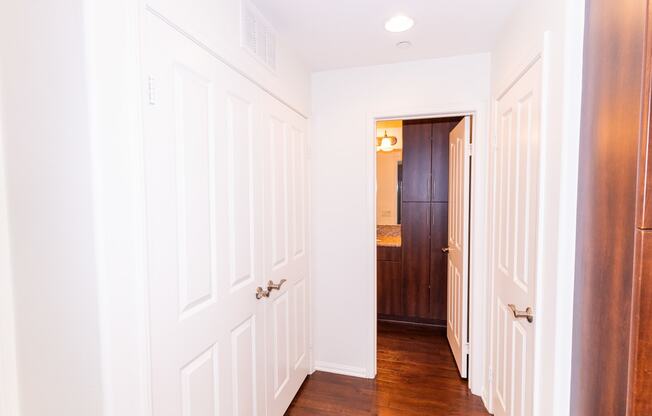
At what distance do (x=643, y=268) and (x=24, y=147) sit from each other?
5.29 ft

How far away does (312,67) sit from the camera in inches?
95.0

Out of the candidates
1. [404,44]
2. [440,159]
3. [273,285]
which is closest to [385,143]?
→ [440,159]

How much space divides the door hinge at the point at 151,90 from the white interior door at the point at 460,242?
6.62 feet

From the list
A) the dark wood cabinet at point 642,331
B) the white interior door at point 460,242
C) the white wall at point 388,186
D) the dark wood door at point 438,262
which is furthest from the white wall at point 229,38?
the white wall at point 388,186

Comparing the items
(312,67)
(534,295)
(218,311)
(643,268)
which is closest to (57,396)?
(218,311)

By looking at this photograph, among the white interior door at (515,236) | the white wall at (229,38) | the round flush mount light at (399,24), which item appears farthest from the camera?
the round flush mount light at (399,24)

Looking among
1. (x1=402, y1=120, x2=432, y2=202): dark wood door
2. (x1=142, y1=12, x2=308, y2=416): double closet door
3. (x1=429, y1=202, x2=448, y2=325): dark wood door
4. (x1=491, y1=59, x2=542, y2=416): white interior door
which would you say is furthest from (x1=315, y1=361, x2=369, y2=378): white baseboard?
(x1=402, y1=120, x2=432, y2=202): dark wood door

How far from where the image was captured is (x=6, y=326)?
82 cm

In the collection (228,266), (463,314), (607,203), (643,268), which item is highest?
(607,203)

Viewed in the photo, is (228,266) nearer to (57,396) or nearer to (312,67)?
(57,396)

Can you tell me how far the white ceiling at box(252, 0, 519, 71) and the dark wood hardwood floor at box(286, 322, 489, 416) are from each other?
7.72 feet

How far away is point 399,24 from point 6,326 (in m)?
2.03

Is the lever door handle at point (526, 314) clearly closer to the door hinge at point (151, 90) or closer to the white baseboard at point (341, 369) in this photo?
the white baseboard at point (341, 369)

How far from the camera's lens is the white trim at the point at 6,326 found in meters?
0.80
